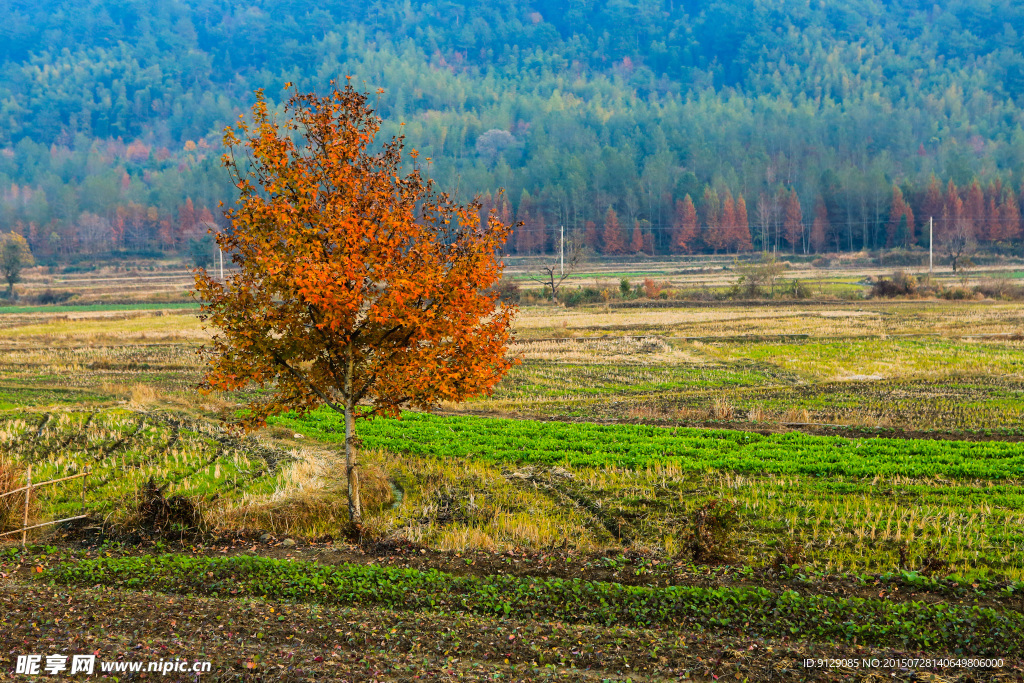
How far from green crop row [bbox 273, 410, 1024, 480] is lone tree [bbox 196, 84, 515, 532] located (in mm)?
5778

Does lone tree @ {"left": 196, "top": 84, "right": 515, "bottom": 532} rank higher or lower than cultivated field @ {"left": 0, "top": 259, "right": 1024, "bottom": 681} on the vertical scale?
higher

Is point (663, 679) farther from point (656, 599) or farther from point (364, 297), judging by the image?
point (364, 297)

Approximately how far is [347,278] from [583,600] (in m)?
6.57

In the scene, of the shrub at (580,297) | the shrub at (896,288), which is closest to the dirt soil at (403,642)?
the shrub at (580,297)

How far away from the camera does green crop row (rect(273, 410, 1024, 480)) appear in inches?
725

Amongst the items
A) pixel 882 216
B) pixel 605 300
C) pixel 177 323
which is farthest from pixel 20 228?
pixel 882 216

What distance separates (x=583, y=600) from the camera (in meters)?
11.6

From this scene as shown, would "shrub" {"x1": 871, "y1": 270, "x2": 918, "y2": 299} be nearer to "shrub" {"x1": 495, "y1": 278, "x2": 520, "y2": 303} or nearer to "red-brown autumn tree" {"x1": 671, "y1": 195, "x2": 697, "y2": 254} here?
"shrub" {"x1": 495, "y1": 278, "x2": 520, "y2": 303}

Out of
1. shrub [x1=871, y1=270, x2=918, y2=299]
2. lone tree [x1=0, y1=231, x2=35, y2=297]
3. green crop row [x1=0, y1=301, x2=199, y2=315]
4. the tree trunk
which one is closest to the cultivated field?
the tree trunk

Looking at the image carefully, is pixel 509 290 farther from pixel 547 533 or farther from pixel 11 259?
pixel 547 533

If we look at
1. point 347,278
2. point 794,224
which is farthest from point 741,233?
point 347,278

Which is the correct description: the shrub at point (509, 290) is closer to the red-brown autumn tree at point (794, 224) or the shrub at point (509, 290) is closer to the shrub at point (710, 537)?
the shrub at point (710, 537)

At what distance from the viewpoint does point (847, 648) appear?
9.77 m

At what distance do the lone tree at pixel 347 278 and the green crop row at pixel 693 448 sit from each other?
5.78 meters
